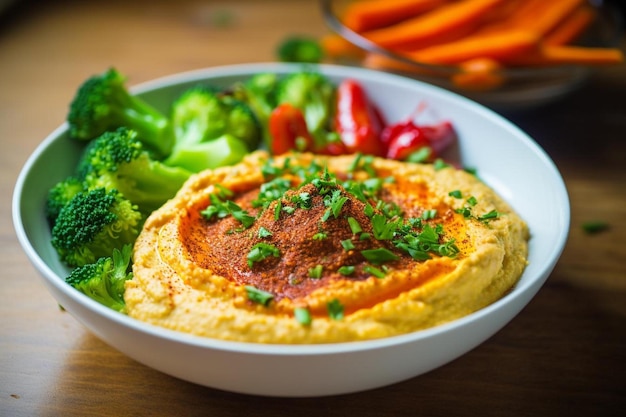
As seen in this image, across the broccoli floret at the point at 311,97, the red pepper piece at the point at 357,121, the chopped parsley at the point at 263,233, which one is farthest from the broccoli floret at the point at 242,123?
the chopped parsley at the point at 263,233

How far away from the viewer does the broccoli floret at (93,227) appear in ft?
9.39

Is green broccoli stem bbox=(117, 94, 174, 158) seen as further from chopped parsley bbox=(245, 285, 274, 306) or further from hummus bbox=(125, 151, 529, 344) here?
chopped parsley bbox=(245, 285, 274, 306)

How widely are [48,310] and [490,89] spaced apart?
9.95 feet

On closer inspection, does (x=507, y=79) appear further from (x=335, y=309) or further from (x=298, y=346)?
(x=298, y=346)

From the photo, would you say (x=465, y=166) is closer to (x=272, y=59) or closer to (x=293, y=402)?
(x=293, y=402)

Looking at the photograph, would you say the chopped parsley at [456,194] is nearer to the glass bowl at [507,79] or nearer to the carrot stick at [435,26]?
the glass bowl at [507,79]

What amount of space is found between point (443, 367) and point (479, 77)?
2.20 metres

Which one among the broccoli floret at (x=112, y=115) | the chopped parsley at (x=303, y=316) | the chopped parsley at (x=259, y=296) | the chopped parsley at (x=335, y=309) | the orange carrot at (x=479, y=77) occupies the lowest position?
the orange carrot at (x=479, y=77)

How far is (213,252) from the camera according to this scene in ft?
9.16

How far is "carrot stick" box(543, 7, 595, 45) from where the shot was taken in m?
5.00

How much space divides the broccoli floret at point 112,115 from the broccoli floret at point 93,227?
2.19 feet

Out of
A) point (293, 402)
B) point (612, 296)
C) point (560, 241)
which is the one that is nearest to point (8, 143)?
point (293, 402)

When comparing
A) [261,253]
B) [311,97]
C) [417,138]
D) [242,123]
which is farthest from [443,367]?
[311,97]

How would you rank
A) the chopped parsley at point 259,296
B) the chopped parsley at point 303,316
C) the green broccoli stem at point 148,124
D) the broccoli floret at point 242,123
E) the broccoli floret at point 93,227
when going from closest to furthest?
the chopped parsley at point 303,316 → the chopped parsley at point 259,296 → the broccoli floret at point 93,227 → the green broccoli stem at point 148,124 → the broccoli floret at point 242,123
